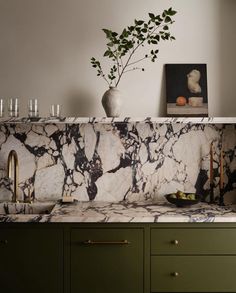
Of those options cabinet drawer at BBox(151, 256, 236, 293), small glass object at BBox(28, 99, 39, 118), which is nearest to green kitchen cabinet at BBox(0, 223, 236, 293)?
cabinet drawer at BBox(151, 256, 236, 293)

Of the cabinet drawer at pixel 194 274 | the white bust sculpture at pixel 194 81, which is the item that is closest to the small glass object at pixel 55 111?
the white bust sculpture at pixel 194 81

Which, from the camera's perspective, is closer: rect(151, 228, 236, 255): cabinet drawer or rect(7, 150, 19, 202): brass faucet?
rect(151, 228, 236, 255): cabinet drawer

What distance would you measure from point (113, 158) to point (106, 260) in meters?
0.85

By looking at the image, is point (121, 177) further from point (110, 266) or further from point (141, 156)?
point (110, 266)

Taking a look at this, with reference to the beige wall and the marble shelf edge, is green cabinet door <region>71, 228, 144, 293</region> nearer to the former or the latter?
A: the marble shelf edge

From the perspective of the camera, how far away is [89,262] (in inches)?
95.7

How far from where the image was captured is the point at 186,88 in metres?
2.98

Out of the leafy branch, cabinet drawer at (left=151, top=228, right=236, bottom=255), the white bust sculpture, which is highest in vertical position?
the leafy branch

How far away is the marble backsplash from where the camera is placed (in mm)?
2994

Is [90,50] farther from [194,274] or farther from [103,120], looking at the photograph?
[194,274]

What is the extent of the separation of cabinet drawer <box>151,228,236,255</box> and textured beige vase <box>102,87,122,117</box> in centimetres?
88

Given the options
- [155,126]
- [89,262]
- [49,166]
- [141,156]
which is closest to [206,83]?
[155,126]

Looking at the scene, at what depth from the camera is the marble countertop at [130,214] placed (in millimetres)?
2416

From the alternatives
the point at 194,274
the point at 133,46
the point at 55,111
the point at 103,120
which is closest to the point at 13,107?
the point at 55,111
